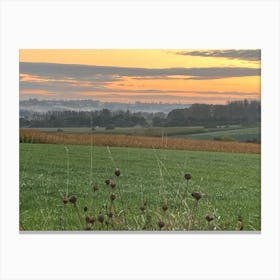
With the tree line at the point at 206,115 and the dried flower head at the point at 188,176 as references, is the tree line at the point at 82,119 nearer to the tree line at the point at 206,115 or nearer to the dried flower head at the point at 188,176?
the tree line at the point at 206,115

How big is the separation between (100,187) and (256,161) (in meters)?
1.65

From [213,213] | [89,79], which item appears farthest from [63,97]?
[213,213]

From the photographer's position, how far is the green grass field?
2416 cm

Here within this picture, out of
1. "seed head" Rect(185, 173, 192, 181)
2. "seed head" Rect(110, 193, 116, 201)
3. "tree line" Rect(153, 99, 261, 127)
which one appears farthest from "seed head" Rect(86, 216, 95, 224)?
"tree line" Rect(153, 99, 261, 127)

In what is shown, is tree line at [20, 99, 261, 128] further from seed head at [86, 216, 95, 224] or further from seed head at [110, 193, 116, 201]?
seed head at [86, 216, 95, 224]

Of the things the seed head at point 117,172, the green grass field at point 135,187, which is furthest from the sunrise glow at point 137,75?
the seed head at point 117,172

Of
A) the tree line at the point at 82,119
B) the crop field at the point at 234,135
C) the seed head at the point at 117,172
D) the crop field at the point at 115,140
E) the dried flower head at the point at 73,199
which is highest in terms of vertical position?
the tree line at the point at 82,119

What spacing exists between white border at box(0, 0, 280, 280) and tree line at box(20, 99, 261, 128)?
8.2 inches

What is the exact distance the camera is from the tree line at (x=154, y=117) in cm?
2412
